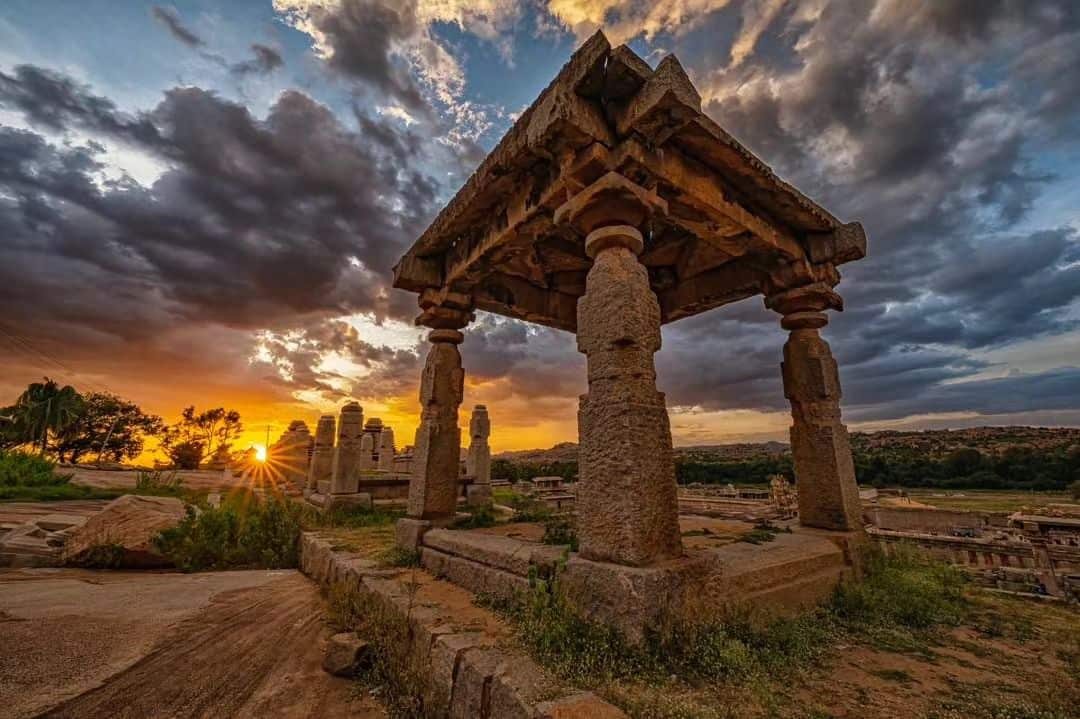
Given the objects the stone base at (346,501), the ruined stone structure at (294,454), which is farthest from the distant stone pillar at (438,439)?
the ruined stone structure at (294,454)

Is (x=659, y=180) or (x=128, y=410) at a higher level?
(x=128, y=410)

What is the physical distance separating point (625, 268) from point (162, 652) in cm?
533

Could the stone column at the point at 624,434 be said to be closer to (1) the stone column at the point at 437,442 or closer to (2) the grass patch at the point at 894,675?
(2) the grass patch at the point at 894,675

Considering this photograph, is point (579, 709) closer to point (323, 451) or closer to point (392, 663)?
point (392, 663)

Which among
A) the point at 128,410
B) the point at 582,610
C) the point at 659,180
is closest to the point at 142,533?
the point at 582,610

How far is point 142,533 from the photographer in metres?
6.98

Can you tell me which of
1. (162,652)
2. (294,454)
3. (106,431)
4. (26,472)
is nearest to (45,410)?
(106,431)

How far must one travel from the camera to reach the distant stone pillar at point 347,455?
1016 centimetres

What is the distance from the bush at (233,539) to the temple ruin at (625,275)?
13.5 ft

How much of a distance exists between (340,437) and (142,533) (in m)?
3.95

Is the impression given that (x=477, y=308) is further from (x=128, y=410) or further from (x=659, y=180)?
(x=128, y=410)

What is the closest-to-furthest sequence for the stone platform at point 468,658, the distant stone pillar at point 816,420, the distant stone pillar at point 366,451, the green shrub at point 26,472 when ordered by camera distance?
the stone platform at point 468,658, the distant stone pillar at point 816,420, the green shrub at point 26,472, the distant stone pillar at point 366,451

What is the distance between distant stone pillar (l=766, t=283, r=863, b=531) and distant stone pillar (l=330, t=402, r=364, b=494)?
30.2 feet

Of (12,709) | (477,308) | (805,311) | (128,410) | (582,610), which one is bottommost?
(12,709)
